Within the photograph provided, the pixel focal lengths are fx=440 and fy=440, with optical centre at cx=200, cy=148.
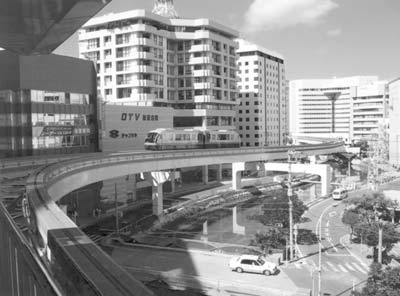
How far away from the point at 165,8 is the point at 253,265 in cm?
4795

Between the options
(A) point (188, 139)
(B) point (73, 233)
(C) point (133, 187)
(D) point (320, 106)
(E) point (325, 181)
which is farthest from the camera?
(D) point (320, 106)

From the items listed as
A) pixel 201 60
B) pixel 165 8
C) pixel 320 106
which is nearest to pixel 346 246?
pixel 201 60

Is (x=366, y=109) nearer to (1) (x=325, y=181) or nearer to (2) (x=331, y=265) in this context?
(1) (x=325, y=181)

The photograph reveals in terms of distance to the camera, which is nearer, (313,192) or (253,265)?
(253,265)

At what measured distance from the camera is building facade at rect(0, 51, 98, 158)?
2861 cm

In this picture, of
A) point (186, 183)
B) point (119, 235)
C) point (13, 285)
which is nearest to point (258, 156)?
point (186, 183)

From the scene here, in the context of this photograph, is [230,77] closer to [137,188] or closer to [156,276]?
[137,188]

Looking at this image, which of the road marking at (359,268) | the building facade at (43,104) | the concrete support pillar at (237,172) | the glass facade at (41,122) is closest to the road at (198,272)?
the road marking at (359,268)

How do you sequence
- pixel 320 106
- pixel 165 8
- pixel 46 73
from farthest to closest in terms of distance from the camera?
pixel 320 106
pixel 165 8
pixel 46 73

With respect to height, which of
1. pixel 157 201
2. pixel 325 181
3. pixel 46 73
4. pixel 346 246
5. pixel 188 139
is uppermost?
pixel 46 73

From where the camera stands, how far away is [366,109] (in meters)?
110

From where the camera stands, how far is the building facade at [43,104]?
28609 mm

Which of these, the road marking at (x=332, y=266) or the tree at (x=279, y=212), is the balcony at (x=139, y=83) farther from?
the road marking at (x=332, y=266)

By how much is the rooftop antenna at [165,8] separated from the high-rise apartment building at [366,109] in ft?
214
